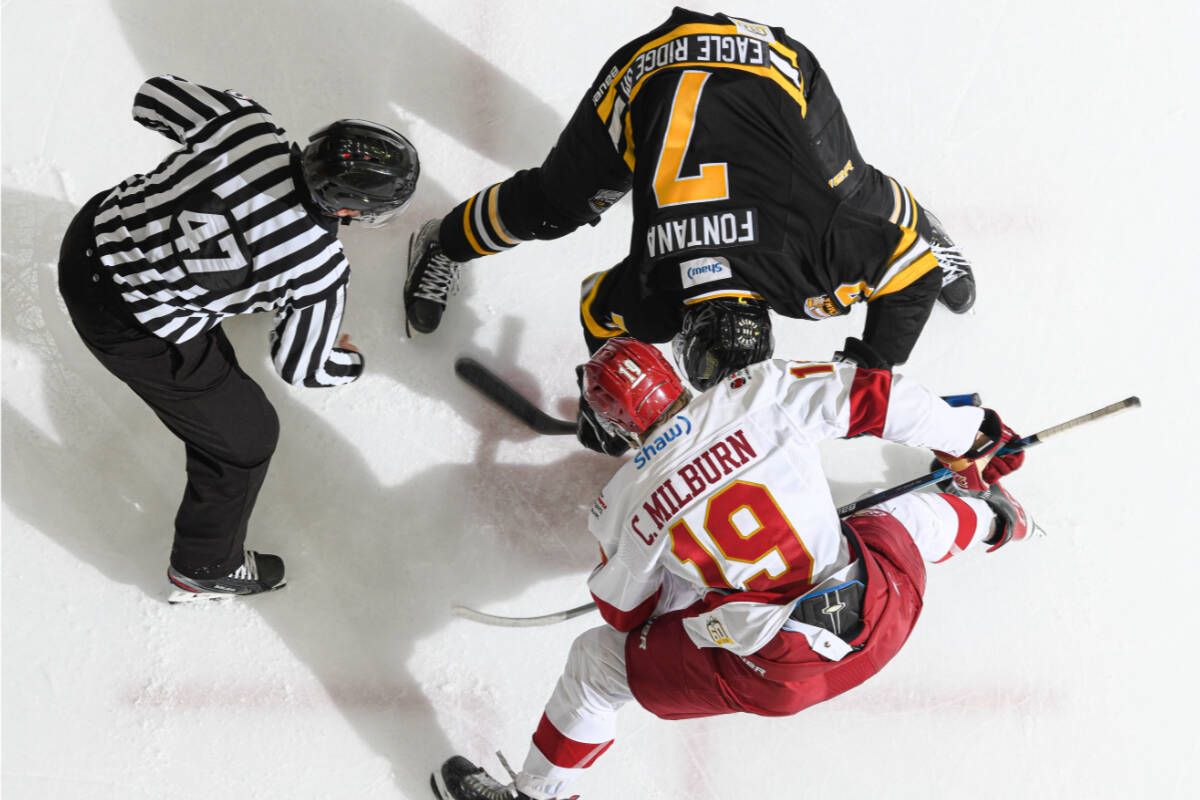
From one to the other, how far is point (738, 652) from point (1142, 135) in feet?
6.93

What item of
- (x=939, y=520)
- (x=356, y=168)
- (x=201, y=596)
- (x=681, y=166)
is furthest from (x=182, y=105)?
(x=939, y=520)

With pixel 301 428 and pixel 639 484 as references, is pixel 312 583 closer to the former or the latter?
pixel 301 428

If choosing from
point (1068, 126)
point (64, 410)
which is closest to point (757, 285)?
point (1068, 126)

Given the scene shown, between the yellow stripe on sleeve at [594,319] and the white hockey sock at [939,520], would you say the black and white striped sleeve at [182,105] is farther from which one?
the white hockey sock at [939,520]

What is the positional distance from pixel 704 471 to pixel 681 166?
59 centimetres

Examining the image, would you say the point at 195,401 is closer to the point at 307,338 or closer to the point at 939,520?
the point at 307,338

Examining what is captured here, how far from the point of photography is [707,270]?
5.96 ft

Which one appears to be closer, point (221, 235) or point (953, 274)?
point (221, 235)

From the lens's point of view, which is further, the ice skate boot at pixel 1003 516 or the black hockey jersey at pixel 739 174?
the ice skate boot at pixel 1003 516

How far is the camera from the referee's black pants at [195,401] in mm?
1940

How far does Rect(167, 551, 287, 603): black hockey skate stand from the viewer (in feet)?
7.61

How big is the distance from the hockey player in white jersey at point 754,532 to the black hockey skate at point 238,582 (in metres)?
0.93

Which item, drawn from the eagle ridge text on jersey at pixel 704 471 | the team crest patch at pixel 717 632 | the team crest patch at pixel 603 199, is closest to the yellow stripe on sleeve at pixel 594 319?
the team crest patch at pixel 603 199

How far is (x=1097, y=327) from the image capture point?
2742 millimetres
